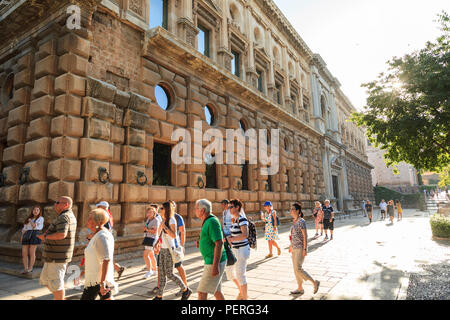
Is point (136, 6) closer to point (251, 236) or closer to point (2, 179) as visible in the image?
point (2, 179)

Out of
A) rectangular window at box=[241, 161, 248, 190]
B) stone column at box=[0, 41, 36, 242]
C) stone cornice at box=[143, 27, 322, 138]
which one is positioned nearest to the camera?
stone column at box=[0, 41, 36, 242]

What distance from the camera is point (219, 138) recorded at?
13367 mm

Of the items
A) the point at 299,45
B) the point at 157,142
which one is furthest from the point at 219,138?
the point at 299,45

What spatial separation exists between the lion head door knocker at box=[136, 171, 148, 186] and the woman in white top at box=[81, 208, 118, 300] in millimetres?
5518

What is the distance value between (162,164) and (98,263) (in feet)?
23.5

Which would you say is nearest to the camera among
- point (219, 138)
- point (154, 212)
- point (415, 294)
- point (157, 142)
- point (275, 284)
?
point (415, 294)

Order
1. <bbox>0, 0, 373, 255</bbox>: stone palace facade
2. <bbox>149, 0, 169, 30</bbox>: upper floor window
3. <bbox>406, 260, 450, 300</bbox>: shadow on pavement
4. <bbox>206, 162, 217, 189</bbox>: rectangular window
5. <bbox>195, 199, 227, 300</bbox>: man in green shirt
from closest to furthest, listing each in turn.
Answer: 1. <bbox>195, 199, 227, 300</bbox>: man in green shirt
2. <bbox>406, 260, 450, 300</bbox>: shadow on pavement
3. <bbox>0, 0, 373, 255</bbox>: stone palace facade
4. <bbox>149, 0, 169, 30</bbox>: upper floor window
5. <bbox>206, 162, 217, 189</bbox>: rectangular window

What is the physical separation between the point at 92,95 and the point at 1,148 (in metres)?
4.34

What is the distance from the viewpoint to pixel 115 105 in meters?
8.66

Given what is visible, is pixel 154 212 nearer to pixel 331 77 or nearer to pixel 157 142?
pixel 157 142

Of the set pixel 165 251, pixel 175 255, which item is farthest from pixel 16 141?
pixel 175 255

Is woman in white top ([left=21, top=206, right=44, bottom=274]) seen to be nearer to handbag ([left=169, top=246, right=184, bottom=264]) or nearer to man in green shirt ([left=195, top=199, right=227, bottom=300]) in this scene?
handbag ([left=169, top=246, right=184, bottom=264])

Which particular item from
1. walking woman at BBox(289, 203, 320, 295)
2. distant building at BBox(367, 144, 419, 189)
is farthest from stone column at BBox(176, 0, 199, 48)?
distant building at BBox(367, 144, 419, 189)

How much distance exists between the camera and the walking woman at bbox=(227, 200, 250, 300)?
4.31 meters
